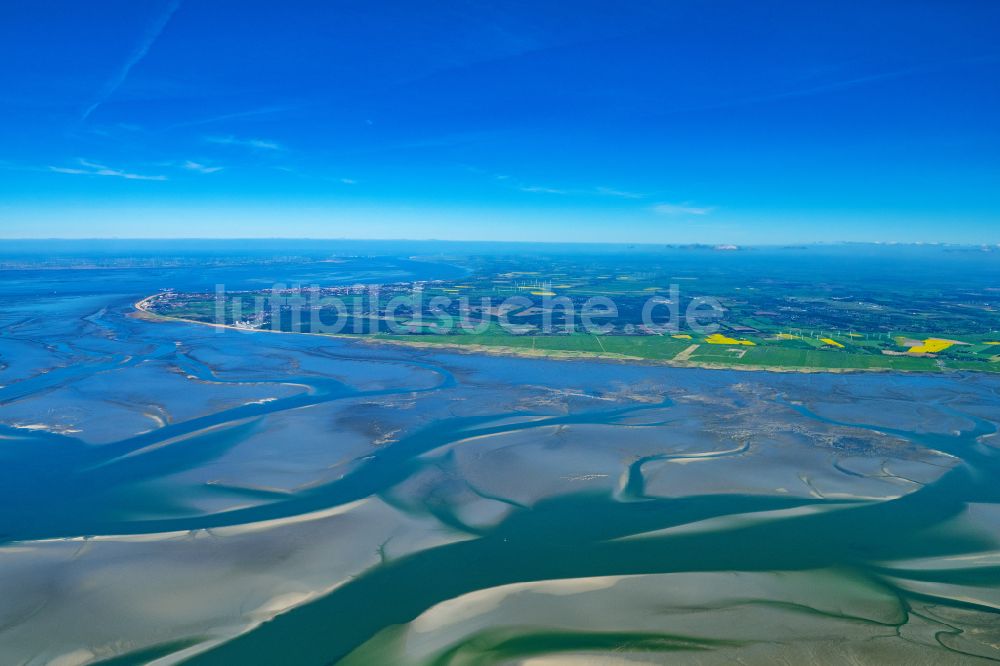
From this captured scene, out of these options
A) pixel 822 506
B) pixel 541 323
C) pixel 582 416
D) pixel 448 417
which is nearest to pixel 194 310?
pixel 541 323

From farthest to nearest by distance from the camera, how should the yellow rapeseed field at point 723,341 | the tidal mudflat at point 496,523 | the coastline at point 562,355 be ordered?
the yellow rapeseed field at point 723,341
the coastline at point 562,355
the tidal mudflat at point 496,523

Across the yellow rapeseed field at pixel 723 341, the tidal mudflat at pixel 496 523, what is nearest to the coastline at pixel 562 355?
the tidal mudflat at pixel 496 523

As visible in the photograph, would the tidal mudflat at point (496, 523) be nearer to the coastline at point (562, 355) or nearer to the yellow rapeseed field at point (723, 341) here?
the coastline at point (562, 355)

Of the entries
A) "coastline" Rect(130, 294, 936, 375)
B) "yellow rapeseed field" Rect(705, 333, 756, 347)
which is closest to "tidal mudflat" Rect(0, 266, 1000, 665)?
"coastline" Rect(130, 294, 936, 375)

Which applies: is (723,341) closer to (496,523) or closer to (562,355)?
(562,355)

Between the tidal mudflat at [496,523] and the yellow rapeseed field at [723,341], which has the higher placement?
the yellow rapeseed field at [723,341]

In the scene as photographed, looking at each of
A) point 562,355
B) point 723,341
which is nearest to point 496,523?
point 562,355

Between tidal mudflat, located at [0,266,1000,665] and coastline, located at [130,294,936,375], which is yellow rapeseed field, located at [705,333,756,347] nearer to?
coastline, located at [130,294,936,375]

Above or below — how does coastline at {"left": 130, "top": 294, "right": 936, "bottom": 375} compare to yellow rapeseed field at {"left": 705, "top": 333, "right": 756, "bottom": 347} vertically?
below

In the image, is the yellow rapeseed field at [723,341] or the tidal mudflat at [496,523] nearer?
the tidal mudflat at [496,523]
